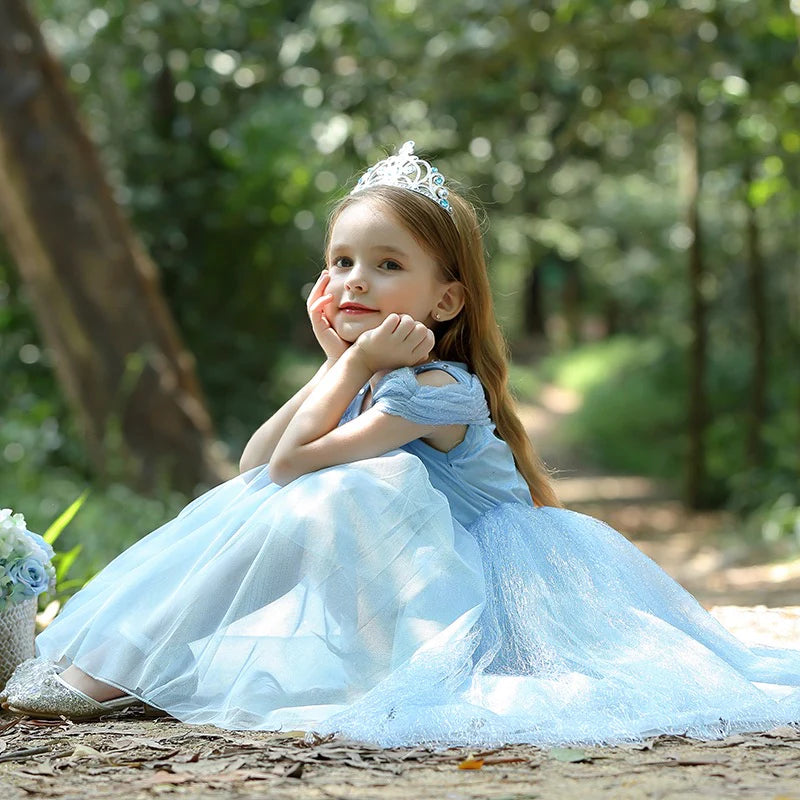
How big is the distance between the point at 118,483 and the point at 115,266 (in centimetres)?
134

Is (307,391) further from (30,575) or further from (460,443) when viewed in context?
(30,575)

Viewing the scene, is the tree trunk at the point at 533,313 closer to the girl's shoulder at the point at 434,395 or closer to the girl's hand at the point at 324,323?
A: the girl's hand at the point at 324,323

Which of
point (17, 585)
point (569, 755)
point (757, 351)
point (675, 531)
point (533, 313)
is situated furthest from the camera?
point (533, 313)

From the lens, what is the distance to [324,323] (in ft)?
10.5

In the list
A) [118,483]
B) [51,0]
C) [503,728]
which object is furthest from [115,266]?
[503,728]

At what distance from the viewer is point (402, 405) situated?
9.26 ft

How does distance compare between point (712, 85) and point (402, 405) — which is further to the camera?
point (712, 85)

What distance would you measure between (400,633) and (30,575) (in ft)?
3.43

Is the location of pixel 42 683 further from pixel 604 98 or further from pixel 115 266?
pixel 604 98

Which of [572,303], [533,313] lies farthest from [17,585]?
[533,313]

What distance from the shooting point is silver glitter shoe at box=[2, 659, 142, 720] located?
2691 millimetres

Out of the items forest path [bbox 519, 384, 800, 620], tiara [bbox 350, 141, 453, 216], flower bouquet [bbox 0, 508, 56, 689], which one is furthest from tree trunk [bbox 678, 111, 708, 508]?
flower bouquet [bbox 0, 508, 56, 689]

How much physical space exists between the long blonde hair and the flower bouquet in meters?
1.17

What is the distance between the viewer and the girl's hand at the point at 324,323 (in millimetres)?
3150
